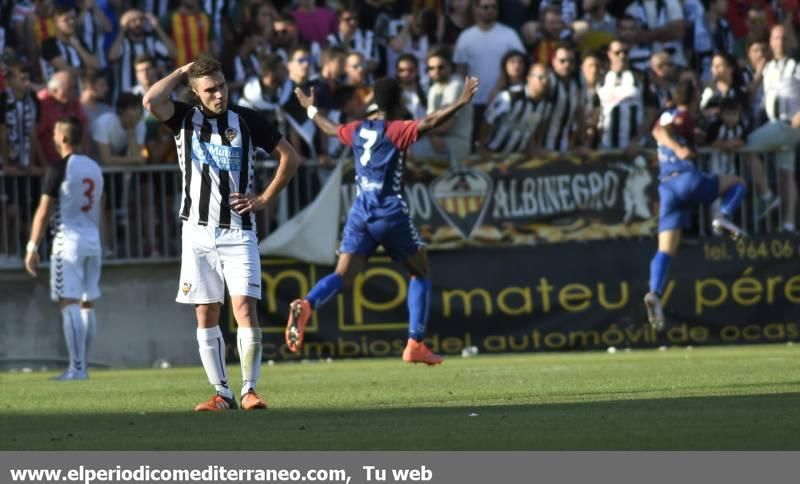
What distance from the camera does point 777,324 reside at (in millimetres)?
21125

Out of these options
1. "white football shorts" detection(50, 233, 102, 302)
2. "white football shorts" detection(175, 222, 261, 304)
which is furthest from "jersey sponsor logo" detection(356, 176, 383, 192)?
"white football shorts" detection(175, 222, 261, 304)

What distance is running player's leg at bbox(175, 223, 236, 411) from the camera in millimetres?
12875

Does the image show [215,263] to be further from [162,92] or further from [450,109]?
[450,109]

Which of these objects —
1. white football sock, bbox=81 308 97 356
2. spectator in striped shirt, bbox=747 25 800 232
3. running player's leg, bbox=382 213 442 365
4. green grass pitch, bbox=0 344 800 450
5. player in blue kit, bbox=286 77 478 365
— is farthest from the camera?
spectator in striped shirt, bbox=747 25 800 232

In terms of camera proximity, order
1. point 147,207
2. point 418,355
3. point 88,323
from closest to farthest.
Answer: point 418,355 < point 88,323 < point 147,207

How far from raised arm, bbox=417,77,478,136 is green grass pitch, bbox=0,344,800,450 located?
2.13 m

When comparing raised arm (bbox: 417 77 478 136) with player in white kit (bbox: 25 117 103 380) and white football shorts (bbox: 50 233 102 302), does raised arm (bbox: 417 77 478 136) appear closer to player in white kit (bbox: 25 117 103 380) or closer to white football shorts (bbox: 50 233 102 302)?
player in white kit (bbox: 25 117 103 380)

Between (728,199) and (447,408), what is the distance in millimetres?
7381

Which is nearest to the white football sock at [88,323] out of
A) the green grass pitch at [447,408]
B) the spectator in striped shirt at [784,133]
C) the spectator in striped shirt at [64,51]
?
the green grass pitch at [447,408]

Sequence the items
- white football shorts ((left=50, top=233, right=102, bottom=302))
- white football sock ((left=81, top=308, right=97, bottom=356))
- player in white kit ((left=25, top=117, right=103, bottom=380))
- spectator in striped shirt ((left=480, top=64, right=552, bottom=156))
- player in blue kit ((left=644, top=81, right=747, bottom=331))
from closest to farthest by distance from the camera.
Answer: player in white kit ((left=25, top=117, right=103, bottom=380)) < white football shorts ((left=50, top=233, right=102, bottom=302)) < white football sock ((left=81, top=308, right=97, bottom=356)) < player in blue kit ((left=644, top=81, right=747, bottom=331)) < spectator in striped shirt ((left=480, top=64, right=552, bottom=156))

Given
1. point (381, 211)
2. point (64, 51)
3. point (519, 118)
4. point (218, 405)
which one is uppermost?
point (64, 51)

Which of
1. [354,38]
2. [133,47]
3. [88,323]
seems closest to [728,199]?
[354,38]

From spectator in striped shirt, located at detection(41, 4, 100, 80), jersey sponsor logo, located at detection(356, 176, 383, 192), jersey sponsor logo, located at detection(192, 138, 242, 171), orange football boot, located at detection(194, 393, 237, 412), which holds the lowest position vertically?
orange football boot, located at detection(194, 393, 237, 412)

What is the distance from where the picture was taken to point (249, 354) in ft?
42.2
